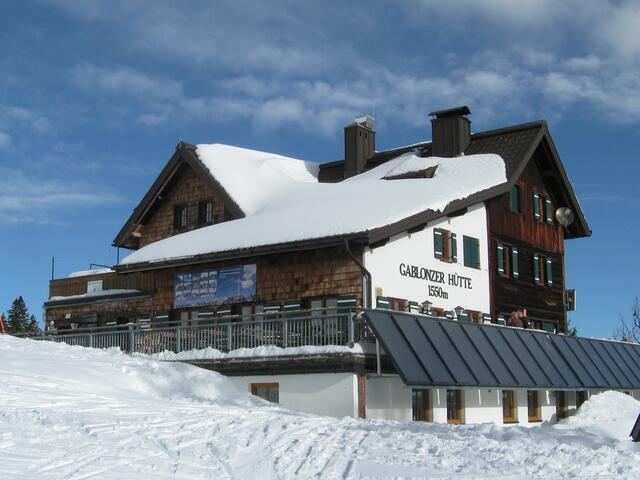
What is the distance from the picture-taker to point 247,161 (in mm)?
35094

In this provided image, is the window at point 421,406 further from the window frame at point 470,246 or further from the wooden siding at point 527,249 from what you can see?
the wooden siding at point 527,249

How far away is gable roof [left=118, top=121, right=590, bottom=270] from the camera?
80.4 ft

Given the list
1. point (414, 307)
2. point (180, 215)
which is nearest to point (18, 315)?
point (180, 215)

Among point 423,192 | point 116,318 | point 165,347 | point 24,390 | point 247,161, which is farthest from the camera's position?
point 247,161

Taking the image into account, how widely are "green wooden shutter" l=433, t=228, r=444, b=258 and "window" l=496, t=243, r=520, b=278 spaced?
168 inches

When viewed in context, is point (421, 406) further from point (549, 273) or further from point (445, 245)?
point (549, 273)

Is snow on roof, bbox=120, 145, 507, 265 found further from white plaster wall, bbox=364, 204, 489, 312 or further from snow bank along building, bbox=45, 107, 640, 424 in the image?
white plaster wall, bbox=364, 204, 489, 312

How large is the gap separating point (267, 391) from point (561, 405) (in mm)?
12206

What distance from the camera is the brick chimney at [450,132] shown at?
108 ft

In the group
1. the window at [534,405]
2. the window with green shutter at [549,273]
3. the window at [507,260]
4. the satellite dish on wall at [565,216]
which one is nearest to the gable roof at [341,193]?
the satellite dish on wall at [565,216]

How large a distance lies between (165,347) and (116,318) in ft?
23.2

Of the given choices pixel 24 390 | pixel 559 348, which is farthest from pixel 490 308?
pixel 24 390

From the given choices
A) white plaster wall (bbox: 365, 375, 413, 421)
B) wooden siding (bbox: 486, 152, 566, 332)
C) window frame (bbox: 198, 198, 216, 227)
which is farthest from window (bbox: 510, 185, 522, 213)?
white plaster wall (bbox: 365, 375, 413, 421)

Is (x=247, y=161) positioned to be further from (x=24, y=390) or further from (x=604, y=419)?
(x=24, y=390)
